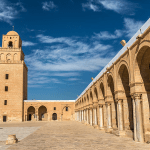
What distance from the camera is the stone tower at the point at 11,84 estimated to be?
3706 centimetres

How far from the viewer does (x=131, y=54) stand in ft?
33.4

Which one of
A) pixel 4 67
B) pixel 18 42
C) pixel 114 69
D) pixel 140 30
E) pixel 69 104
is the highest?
pixel 18 42

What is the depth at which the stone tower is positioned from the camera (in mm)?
37062

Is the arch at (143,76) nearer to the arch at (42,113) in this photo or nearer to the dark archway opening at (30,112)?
the dark archway opening at (30,112)

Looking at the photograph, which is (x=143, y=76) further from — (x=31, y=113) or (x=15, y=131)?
(x=31, y=113)

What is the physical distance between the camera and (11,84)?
38.0 meters

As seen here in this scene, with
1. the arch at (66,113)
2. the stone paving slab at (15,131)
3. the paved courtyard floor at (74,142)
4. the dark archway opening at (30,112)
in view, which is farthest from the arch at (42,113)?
the paved courtyard floor at (74,142)

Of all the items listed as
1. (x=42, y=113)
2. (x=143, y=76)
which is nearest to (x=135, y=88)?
(x=143, y=76)

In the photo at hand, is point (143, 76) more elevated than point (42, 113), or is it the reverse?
point (143, 76)

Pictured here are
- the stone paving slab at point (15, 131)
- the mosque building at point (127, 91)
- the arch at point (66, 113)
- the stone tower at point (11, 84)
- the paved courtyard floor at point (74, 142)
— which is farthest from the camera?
the arch at point (66, 113)

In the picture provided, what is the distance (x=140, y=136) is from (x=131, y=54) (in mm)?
4236

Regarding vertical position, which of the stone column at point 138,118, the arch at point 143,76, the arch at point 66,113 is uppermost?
the arch at point 143,76

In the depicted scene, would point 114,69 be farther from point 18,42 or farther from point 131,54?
point 18,42

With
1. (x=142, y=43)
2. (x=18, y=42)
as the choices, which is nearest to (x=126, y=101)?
(x=142, y=43)
